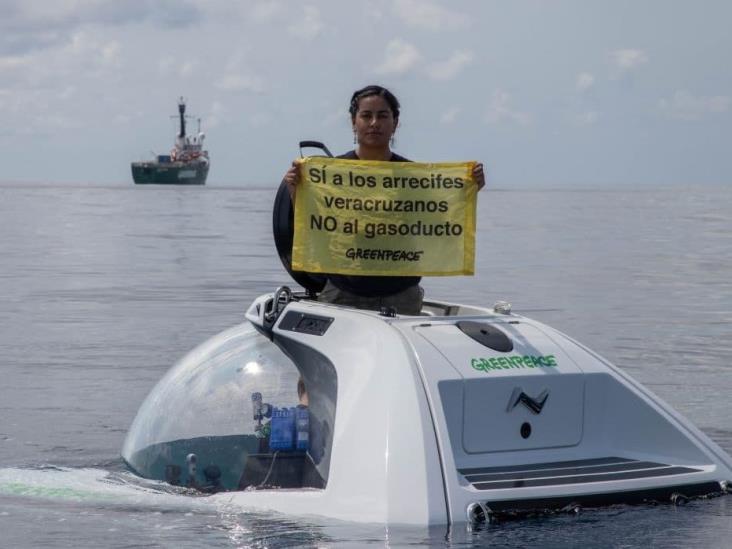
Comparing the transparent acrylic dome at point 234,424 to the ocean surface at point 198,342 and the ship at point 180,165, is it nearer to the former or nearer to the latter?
the ocean surface at point 198,342

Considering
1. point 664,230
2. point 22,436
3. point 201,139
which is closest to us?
point 22,436

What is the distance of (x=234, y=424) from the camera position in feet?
20.3

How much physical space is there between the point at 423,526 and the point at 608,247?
2742 cm

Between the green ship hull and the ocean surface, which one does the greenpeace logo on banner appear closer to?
the ocean surface

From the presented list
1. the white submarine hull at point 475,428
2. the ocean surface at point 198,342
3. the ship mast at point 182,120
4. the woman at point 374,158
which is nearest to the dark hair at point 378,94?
the woman at point 374,158

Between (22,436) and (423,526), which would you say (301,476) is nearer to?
(423,526)

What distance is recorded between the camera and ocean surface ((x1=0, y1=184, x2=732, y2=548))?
5.57m

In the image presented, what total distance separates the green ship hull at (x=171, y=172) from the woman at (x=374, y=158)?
391 feet

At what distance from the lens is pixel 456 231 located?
6.34 m

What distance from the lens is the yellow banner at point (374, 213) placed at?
625 centimetres

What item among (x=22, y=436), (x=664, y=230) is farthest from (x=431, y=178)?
(x=664, y=230)

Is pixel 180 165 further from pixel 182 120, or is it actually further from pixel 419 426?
pixel 419 426

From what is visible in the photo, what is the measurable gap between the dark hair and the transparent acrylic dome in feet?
3.80

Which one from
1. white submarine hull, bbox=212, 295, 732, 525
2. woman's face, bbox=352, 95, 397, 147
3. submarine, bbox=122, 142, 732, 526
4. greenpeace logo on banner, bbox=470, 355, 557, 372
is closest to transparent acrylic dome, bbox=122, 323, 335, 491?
submarine, bbox=122, 142, 732, 526
